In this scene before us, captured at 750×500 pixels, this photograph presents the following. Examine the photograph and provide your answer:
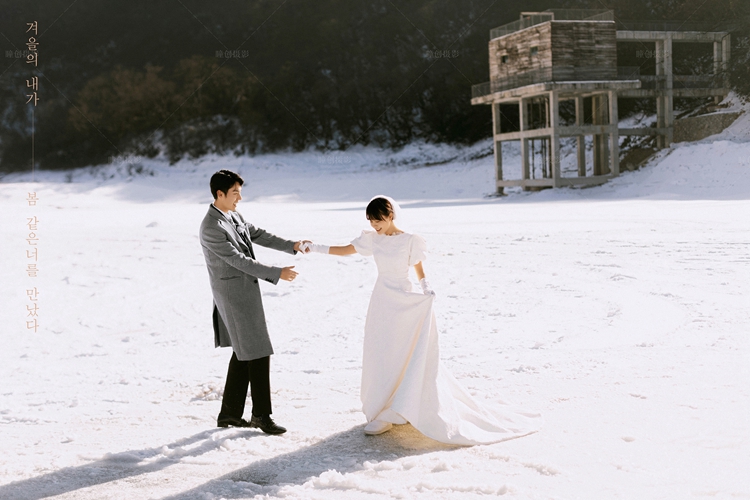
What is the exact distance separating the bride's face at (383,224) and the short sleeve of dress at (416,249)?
20 centimetres

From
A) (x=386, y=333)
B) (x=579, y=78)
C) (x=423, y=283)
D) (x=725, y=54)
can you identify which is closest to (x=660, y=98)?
(x=725, y=54)

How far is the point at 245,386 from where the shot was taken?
18.5 feet

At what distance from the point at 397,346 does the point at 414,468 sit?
90 centimetres

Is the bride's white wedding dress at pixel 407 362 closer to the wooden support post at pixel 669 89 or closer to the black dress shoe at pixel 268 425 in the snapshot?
the black dress shoe at pixel 268 425

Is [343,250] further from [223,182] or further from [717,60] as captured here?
[717,60]

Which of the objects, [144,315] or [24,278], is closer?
[144,315]

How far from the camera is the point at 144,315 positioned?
10.9 meters

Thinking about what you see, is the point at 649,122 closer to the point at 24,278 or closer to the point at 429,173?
the point at 429,173

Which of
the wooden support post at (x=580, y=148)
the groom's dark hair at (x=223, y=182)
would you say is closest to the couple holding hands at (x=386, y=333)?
the groom's dark hair at (x=223, y=182)

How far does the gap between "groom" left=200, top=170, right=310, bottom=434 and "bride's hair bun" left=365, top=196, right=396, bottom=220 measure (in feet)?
2.25

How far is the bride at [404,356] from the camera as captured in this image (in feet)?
16.9

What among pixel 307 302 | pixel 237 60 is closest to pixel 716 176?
pixel 307 302

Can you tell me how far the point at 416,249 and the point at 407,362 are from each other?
784 mm

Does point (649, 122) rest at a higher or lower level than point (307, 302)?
higher
